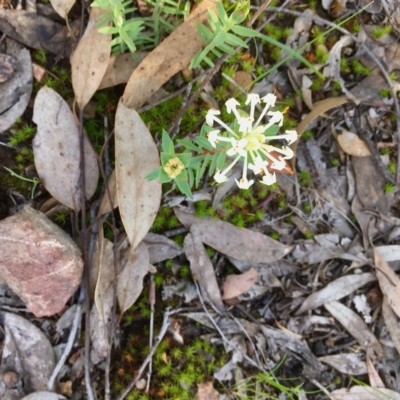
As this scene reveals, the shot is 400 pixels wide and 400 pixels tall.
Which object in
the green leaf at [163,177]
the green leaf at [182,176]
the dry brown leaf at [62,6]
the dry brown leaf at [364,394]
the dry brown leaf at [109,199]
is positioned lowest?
the dry brown leaf at [364,394]

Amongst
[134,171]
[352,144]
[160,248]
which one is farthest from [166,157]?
[352,144]

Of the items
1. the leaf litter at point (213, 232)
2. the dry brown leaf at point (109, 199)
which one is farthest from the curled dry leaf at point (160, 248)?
the dry brown leaf at point (109, 199)

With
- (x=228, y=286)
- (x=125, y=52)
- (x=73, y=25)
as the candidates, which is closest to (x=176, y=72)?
(x=125, y=52)

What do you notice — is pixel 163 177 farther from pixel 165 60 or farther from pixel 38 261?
pixel 38 261

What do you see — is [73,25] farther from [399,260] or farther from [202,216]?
[399,260]

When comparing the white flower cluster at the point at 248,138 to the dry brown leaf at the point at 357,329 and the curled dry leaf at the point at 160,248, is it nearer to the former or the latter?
the curled dry leaf at the point at 160,248

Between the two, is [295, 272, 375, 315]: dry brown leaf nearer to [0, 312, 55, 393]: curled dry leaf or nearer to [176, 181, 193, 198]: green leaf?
[176, 181, 193, 198]: green leaf

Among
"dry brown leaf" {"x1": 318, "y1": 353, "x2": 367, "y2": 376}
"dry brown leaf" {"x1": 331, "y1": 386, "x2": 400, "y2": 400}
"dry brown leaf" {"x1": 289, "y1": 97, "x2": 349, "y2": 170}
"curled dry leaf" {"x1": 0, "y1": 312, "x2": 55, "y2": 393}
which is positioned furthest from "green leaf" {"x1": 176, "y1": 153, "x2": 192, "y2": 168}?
"dry brown leaf" {"x1": 331, "y1": 386, "x2": 400, "y2": 400}
